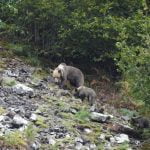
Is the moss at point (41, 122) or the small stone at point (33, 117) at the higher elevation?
the small stone at point (33, 117)

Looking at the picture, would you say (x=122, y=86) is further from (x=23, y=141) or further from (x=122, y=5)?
(x=23, y=141)

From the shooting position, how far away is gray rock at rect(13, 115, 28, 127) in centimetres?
1296

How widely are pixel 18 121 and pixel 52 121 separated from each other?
1.24m

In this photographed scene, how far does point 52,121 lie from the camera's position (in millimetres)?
14094

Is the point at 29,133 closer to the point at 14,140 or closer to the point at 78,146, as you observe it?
the point at 14,140

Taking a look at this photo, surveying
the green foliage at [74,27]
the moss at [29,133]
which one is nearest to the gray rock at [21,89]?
the moss at [29,133]

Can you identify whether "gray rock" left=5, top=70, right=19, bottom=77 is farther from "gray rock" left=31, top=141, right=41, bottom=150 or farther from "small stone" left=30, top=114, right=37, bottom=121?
"gray rock" left=31, top=141, right=41, bottom=150

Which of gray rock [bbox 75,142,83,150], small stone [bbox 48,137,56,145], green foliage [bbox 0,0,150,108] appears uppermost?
green foliage [bbox 0,0,150,108]

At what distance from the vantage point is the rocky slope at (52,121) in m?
12.6

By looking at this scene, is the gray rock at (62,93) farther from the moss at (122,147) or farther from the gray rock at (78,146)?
the gray rock at (78,146)

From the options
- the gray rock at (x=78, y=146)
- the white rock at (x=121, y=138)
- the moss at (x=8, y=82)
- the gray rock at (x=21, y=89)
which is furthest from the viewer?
the moss at (x=8, y=82)

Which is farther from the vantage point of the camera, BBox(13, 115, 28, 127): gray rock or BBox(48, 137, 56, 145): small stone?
BBox(13, 115, 28, 127): gray rock

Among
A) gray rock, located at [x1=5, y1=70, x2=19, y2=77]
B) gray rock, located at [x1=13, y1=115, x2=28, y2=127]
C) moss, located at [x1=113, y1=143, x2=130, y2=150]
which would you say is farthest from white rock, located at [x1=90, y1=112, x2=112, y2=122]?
gray rock, located at [x1=5, y1=70, x2=19, y2=77]

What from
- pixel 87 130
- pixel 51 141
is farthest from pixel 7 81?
pixel 51 141
